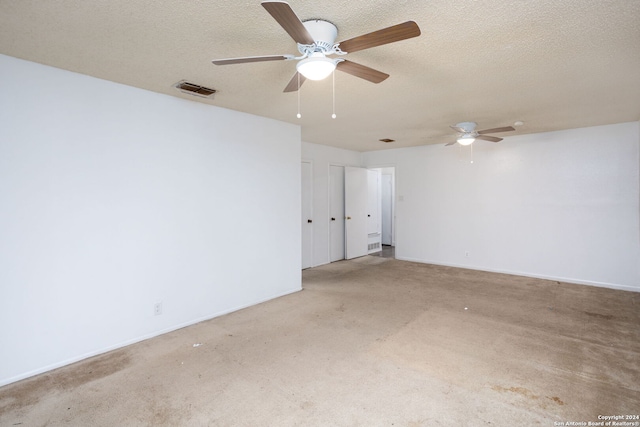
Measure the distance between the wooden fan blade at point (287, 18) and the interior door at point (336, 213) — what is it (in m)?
4.88

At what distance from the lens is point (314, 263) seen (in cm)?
623

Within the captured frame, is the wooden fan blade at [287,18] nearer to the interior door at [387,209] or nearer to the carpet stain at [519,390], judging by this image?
the carpet stain at [519,390]

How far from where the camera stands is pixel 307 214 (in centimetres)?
602

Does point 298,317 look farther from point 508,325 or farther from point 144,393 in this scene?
point 508,325

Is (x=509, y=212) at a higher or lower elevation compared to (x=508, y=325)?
higher

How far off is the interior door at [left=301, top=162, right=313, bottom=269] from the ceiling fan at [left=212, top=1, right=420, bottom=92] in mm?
3652

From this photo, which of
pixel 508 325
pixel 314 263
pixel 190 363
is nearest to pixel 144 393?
pixel 190 363

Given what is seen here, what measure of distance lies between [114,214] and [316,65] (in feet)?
7.59

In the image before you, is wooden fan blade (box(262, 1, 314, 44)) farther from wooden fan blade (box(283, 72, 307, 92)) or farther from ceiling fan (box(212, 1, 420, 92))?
wooden fan blade (box(283, 72, 307, 92))

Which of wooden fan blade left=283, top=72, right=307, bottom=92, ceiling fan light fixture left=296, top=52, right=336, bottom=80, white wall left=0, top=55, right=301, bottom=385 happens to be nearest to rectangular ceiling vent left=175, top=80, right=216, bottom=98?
white wall left=0, top=55, right=301, bottom=385

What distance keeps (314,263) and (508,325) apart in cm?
356

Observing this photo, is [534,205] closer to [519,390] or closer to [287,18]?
[519,390]

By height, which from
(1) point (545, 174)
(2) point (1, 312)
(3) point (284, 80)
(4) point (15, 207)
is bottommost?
(2) point (1, 312)

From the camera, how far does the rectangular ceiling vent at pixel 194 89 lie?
296cm
